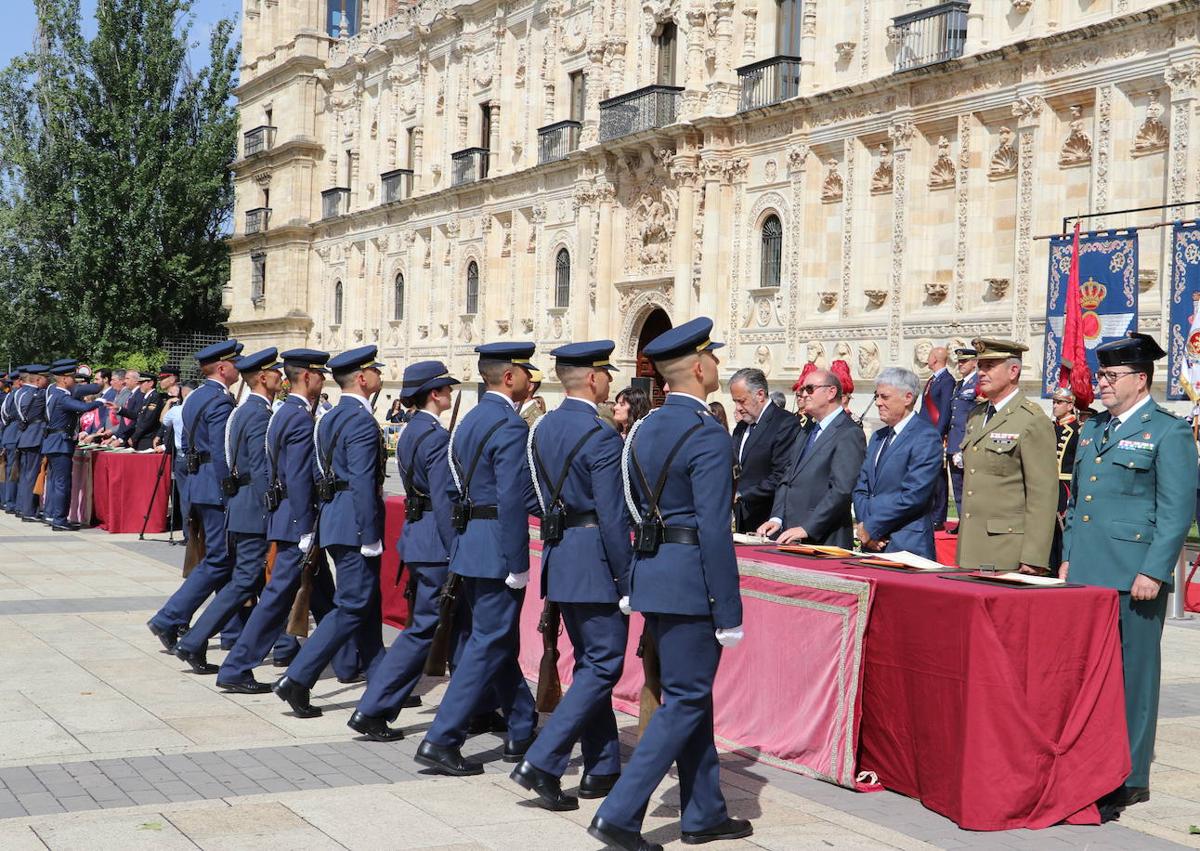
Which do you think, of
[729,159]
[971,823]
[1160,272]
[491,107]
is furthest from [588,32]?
[971,823]

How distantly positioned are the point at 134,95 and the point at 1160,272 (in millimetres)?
36509

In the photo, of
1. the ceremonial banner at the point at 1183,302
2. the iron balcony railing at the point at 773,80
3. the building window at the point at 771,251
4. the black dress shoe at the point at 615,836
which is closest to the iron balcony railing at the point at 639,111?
the iron balcony railing at the point at 773,80

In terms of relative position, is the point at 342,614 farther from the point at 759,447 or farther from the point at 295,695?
the point at 759,447

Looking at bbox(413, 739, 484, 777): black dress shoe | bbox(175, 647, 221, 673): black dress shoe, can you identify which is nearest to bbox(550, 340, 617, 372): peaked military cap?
bbox(413, 739, 484, 777): black dress shoe

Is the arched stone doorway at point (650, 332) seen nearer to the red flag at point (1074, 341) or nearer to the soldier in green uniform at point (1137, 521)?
the red flag at point (1074, 341)

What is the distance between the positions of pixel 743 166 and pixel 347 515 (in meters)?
19.5

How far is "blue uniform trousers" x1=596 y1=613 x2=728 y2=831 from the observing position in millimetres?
5473

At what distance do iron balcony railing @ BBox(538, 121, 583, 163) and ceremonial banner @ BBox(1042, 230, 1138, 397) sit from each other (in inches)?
635

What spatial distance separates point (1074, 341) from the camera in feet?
56.4

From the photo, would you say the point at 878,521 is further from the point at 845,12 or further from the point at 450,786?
the point at 845,12

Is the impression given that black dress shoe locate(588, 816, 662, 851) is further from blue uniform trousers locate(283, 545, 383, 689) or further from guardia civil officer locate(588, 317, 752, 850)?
blue uniform trousers locate(283, 545, 383, 689)

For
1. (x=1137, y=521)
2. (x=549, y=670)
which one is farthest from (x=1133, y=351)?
(x=549, y=670)

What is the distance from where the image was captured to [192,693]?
8.51 m

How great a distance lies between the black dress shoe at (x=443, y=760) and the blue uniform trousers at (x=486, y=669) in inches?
1.2
